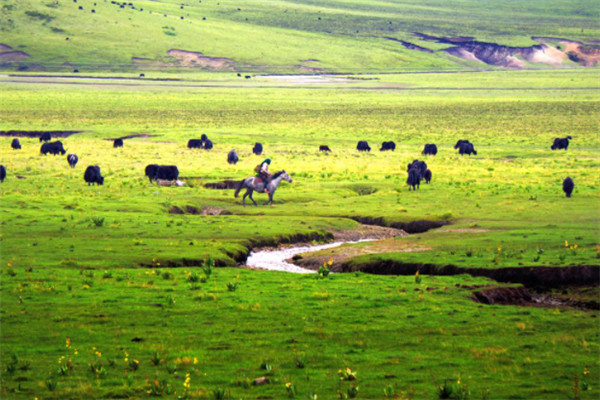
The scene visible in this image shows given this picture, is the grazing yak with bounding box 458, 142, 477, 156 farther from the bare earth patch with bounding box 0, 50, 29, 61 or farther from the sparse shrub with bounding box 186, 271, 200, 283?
the bare earth patch with bounding box 0, 50, 29, 61

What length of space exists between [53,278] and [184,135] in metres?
55.8

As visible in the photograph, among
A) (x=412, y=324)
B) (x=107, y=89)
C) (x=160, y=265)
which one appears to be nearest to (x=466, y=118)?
(x=107, y=89)

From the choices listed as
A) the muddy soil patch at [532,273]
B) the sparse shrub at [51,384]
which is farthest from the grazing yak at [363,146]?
the sparse shrub at [51,384]

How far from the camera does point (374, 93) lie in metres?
138

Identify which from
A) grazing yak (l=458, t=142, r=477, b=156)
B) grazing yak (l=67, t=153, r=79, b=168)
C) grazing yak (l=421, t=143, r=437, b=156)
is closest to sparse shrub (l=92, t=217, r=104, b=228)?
grazing yak (l=67, t=153, r=79, b=168)

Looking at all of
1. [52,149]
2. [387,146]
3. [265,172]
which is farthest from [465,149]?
[52,149]

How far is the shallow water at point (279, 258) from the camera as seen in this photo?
2945 centimetres

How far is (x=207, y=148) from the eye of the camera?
223 feet

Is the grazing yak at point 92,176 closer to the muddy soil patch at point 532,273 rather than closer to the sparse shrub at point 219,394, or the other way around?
the muddy soil patch at point 532,273

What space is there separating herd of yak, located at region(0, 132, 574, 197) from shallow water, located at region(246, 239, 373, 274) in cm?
1409

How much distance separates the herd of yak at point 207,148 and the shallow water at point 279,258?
1409cm

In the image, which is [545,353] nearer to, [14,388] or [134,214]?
[14,388]

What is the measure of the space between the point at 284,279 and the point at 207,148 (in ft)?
144

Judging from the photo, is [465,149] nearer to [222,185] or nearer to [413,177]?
[413,177]
